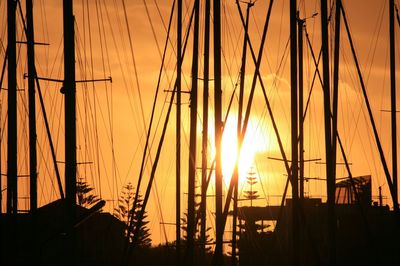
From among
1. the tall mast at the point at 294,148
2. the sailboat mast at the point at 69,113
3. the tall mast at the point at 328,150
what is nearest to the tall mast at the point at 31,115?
the sailboat mast at the point at 69,113

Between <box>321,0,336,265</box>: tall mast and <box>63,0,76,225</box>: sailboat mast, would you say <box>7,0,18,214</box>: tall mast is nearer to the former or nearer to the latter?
<box>63,0,76,225</box>: sailboat mast

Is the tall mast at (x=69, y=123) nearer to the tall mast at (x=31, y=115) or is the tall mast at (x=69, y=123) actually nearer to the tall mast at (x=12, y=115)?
the tall mast at (x=31, y=115)

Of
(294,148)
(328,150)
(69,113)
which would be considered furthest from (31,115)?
(328,150)

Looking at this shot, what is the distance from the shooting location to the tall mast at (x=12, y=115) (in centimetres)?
2583

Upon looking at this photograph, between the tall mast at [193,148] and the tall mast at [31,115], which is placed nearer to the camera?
the tall mast at [31,115]

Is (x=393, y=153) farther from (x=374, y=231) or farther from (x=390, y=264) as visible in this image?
(x=374, y=231)

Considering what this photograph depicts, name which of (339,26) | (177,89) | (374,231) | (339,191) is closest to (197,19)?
(177,89)

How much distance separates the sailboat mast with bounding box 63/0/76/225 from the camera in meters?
19.6

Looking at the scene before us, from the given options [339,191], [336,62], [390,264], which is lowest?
[390,264]

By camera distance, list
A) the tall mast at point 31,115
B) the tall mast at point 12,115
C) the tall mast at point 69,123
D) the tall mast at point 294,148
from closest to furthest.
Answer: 1. the tall mast at point 69,123
2. the tall mast at point 31,115
3. the tall mast at point 294,148
4. the tall mast at point 12,115

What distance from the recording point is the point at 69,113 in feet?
65.5

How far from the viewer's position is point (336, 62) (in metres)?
30.1

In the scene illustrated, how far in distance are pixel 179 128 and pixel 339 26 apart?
22.3ft

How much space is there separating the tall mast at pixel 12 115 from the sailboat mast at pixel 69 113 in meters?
6.16
